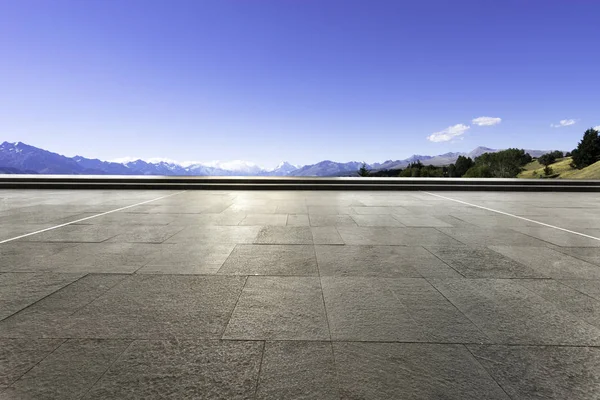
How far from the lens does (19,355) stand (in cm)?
283

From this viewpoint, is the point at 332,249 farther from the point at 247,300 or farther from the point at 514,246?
the point at 514,246

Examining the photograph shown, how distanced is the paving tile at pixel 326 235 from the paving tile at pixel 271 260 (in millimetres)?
638

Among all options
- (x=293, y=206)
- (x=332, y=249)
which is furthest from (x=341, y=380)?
(x=293, y=206)

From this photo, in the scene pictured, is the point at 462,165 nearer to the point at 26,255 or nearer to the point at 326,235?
the point at 326,235

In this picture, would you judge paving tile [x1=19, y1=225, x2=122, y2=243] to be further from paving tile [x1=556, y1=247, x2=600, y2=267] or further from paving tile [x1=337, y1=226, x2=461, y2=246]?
paving tile [x1=556, y1=247, x2=600, y2=267]

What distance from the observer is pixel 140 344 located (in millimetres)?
2986

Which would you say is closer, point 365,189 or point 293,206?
point 293,206

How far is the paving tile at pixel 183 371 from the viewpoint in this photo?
2.38m

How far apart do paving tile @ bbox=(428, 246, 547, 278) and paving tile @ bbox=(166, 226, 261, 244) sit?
170 inches

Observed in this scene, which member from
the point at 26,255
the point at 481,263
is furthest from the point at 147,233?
the point at 481,263

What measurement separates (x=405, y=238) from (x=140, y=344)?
620cm

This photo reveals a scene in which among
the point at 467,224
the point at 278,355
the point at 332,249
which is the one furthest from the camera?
the point at 467,224

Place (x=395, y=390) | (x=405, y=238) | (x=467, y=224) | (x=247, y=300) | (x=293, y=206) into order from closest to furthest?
(x=395, y=390), (x=247, y=300), (x=405, y=238), (x=467, y=224), (x=293, y=206)

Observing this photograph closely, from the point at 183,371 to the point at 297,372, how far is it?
39.1 inches
